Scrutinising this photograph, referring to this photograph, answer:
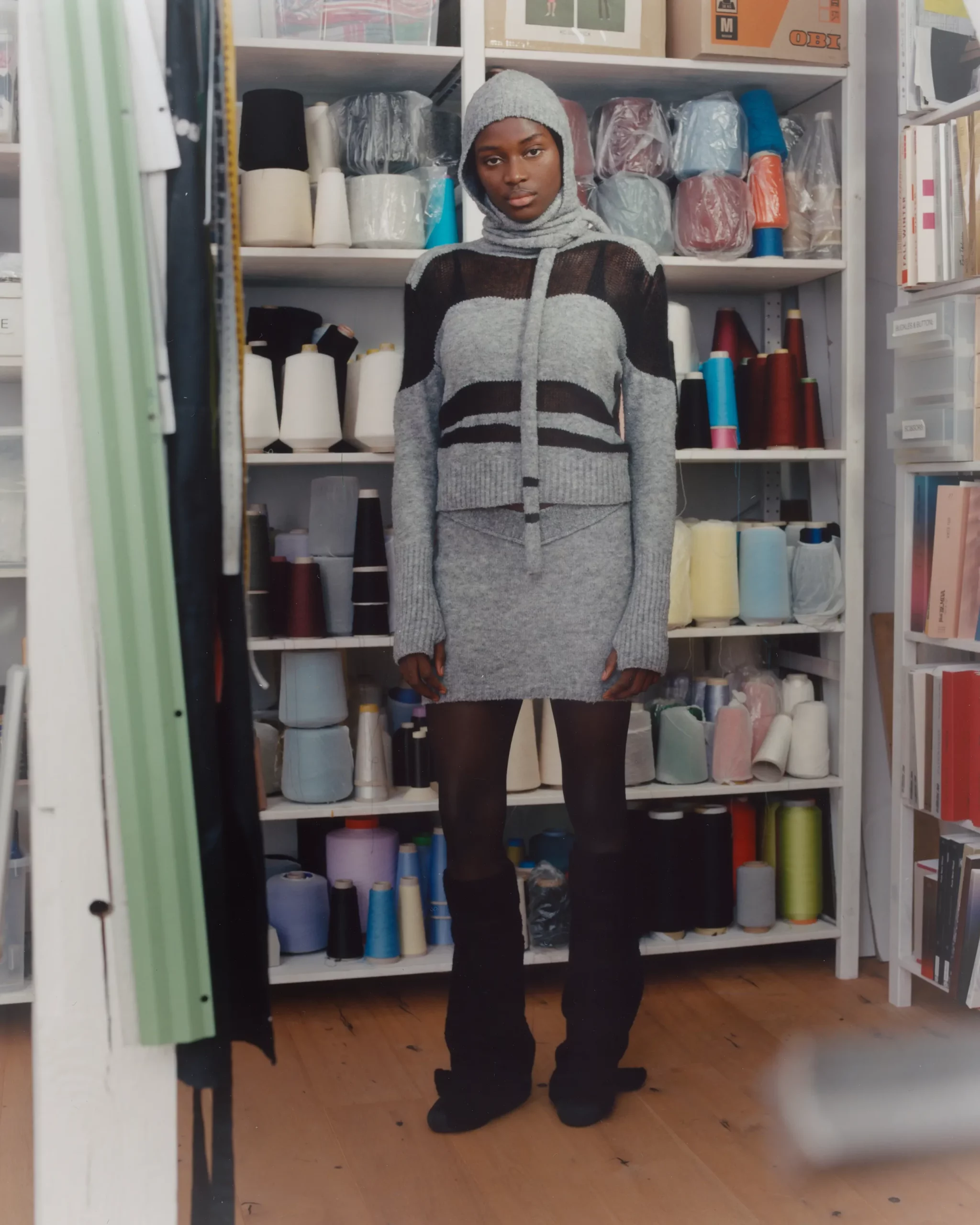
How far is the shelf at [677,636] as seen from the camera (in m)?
2.13

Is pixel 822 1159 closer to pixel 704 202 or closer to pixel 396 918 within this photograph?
pixel 396 918

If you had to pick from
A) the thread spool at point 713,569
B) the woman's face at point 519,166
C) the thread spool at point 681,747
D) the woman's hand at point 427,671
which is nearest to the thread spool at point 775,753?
the thread spool at point 681,747

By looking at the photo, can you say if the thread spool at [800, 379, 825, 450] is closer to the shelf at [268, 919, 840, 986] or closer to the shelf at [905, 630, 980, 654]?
the shelf at [905, 630, 980, 654]

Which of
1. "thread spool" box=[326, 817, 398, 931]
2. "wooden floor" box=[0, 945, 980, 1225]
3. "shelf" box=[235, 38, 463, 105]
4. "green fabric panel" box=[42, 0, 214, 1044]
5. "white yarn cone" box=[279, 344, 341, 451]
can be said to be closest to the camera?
"green fabric panel" box=[42, 0, 214, 1044]

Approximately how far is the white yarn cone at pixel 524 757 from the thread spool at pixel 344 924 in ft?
1.10

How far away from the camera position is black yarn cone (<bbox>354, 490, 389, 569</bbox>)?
2150 mm

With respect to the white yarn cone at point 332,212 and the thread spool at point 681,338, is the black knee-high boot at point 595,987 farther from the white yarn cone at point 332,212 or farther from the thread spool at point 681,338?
the white yarn cone at point 332,212

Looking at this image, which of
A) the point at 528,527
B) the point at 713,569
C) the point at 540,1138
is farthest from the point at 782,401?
the point at 540,1138

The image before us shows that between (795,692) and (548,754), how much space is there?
1.60ft

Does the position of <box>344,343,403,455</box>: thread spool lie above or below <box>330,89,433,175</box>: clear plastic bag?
below

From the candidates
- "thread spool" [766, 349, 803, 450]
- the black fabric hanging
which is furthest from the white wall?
the black fabric hanging

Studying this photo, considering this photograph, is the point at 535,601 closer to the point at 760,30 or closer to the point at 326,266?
the point at 326,266

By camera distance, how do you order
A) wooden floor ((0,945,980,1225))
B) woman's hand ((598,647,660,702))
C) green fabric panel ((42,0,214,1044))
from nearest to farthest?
green fabric panel ((42,0,214,1044)) < wooden floor ((0,945,980,1225)) < woman's hand ((598,647,660,702))

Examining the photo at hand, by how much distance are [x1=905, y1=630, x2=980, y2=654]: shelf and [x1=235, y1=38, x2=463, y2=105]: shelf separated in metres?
1.23
